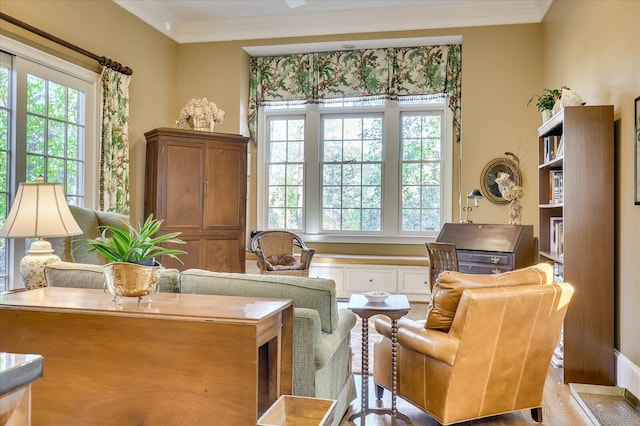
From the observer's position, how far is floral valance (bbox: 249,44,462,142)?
5723 millimetres

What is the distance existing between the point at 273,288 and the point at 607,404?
2197 millimetres

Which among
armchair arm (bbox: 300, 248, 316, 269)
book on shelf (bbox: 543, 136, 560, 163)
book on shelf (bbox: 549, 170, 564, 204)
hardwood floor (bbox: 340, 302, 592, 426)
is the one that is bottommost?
hardwood floor (bbox: 340, 302, 592, 426)

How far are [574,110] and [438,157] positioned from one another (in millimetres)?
2814

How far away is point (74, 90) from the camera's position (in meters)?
4.30

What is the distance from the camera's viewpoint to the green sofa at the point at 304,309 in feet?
6.51

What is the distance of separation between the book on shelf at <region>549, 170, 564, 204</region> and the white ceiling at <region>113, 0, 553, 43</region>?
2088mm

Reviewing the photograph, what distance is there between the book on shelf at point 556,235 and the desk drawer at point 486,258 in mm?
356

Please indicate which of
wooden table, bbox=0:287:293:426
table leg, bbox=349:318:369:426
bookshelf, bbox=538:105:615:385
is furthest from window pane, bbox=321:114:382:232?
wooden table, bbox=0:287:293:426

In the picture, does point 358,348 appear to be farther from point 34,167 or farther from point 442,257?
point 34,167

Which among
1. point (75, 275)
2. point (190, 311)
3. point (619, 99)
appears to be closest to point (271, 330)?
point (190, 311)

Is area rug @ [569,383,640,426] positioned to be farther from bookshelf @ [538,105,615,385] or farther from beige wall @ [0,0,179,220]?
beige wall @ [0,0,179,220]

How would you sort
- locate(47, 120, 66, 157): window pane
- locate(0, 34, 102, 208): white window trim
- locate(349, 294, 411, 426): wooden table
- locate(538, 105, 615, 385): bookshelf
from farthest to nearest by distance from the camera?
locate(0, 34, 102, 208): white window trim, locate(47, 120, 66, 157): window pane, locate(538, 105, 615, 385): bookshelf, locate(349, 294, 411, 426): wooden table

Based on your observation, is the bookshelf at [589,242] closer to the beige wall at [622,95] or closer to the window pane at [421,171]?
the beige wall at [622,95]

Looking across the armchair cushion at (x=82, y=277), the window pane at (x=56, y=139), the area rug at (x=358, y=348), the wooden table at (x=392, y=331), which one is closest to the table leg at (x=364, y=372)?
the wooden table at (x=392, y=331)
